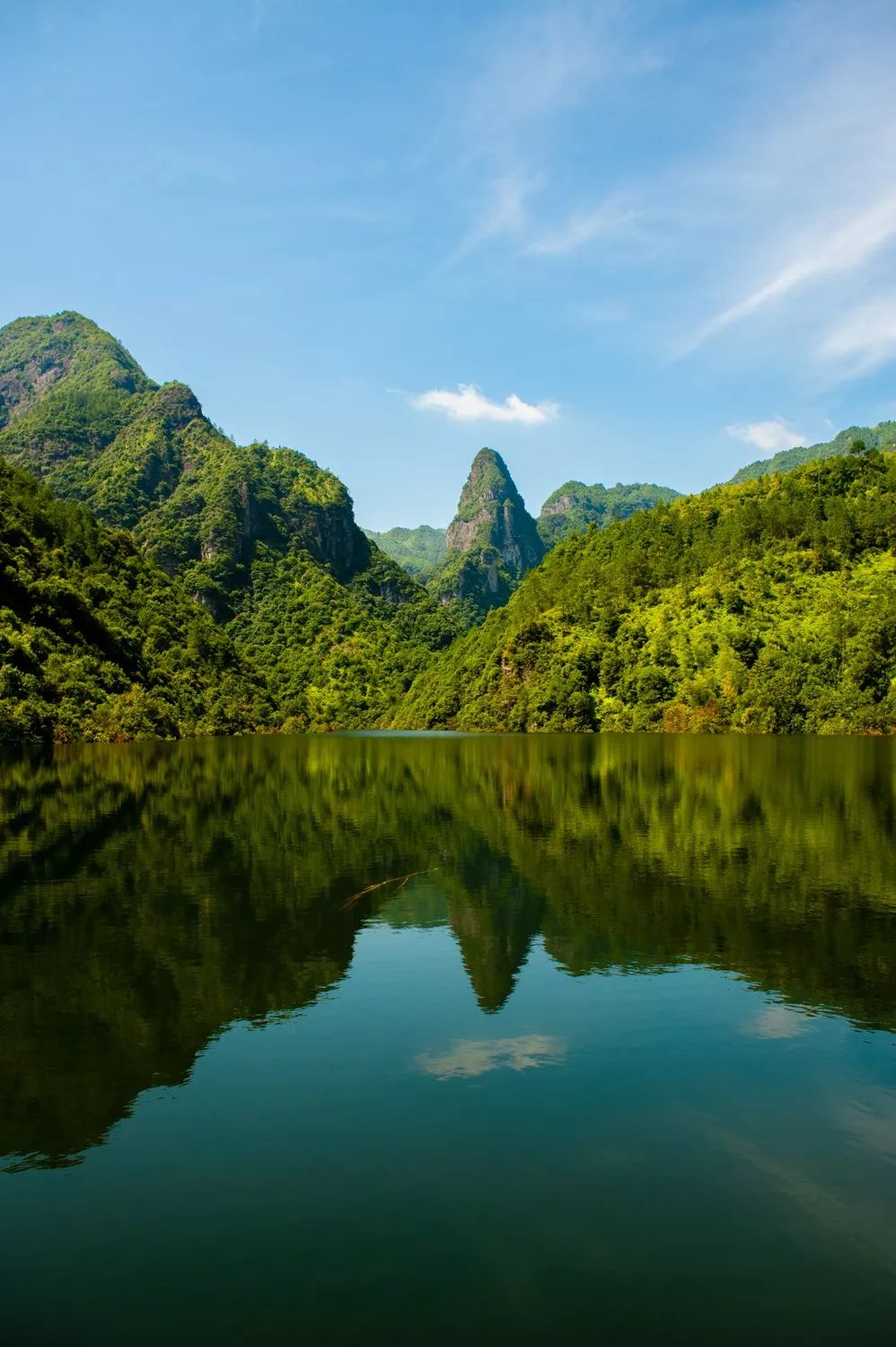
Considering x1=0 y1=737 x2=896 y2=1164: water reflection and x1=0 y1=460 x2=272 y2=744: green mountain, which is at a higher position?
x1=0 y1=460 x2=272 y2=744: green mountain

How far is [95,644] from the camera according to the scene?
130 meters

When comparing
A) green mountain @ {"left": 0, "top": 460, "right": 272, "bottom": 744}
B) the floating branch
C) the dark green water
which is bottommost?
the floating branch

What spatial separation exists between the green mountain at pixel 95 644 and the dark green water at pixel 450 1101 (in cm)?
9089

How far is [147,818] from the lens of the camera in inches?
1475

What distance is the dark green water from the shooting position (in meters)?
7.69

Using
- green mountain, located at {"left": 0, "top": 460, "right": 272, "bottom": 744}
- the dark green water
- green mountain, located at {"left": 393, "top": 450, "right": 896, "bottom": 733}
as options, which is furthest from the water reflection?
green mountain, located at {"left": 393, "top": 450, "right": 896, "bottom": 733}

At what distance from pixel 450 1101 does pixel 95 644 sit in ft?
428

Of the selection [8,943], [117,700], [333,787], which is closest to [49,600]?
[117,700]

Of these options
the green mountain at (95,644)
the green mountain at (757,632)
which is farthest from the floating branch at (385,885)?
the green mountain at (757,632)

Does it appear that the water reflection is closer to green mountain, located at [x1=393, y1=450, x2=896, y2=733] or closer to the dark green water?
the dark green water

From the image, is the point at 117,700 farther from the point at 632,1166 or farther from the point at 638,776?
the point at 632,1166

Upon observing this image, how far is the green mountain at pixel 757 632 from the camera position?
474 ft

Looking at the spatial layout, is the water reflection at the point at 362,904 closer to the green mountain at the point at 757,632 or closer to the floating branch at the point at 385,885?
the floating branch at the point at 385,885

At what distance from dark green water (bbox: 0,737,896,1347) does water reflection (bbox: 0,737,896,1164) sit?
11 centimetres
